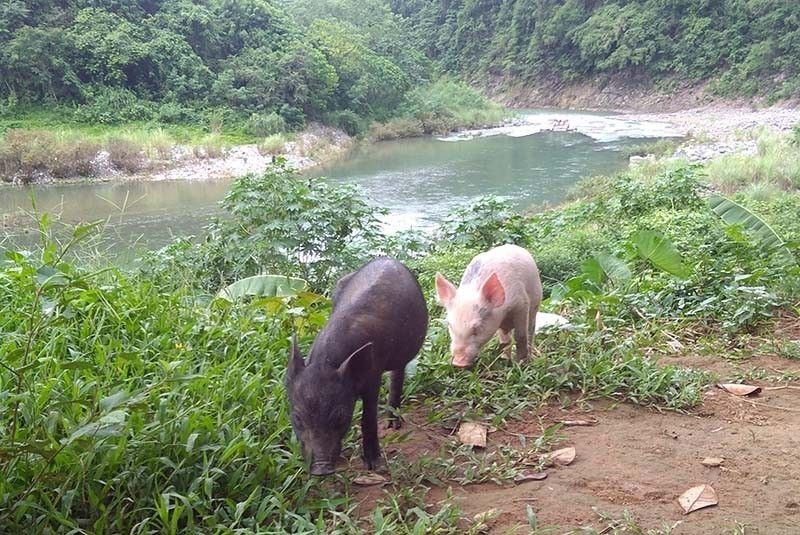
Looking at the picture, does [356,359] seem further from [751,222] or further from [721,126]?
[721,126]

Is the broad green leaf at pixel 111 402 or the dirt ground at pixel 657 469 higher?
the broad green leaf at pixel 111 402

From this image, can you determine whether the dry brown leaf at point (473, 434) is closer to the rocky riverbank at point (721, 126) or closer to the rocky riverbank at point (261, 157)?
the rocky riverbank at point (261, 157)

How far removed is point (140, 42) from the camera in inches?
1182

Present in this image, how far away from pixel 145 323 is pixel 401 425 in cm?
130

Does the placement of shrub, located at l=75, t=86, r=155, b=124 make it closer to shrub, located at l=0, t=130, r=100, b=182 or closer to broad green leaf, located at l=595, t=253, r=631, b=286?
shrub, located at l=0, t=130, r=100, b=182

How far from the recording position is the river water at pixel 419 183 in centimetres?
1584

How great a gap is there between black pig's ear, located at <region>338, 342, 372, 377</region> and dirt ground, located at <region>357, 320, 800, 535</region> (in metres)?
0.48

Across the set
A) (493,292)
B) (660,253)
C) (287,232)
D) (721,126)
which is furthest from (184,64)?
(493,292)

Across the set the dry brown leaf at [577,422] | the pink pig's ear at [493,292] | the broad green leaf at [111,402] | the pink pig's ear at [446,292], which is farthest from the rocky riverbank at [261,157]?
the broad green leaf at [111,402]

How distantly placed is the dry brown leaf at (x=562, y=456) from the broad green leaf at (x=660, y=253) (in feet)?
8.82

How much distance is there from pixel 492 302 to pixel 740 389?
4.30ft

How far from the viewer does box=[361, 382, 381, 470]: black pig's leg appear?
267 centimetres

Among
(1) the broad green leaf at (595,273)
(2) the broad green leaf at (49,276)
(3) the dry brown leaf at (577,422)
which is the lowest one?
(1) the broad green leaf at (595,273)

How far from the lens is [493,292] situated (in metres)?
3.48
